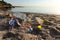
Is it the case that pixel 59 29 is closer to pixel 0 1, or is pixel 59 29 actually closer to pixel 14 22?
pixel 14 22

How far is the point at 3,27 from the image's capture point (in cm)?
1950

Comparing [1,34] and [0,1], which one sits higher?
[1,34]

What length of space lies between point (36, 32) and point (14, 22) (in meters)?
2.58

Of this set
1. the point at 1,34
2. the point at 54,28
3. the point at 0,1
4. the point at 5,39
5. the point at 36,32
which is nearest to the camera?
the point at 5,39

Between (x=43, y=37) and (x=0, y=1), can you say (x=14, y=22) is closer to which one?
(x=43, y=37)

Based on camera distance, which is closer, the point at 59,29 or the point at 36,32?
the point at 36,32

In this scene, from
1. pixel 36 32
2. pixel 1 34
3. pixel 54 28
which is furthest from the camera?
pixel 54 28

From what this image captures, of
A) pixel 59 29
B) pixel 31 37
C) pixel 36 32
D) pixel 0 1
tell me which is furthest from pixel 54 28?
pixel 0 1

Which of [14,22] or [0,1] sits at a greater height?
[14,22]

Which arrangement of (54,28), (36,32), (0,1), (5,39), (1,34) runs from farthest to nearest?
(0,1), (54,28), (36,32), (1,34), (5,39)

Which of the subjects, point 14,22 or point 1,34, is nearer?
point 1,34

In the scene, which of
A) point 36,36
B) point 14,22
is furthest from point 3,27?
point 36,36

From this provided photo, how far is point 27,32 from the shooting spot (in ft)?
57.7

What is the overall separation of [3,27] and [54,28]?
17.8 feet
